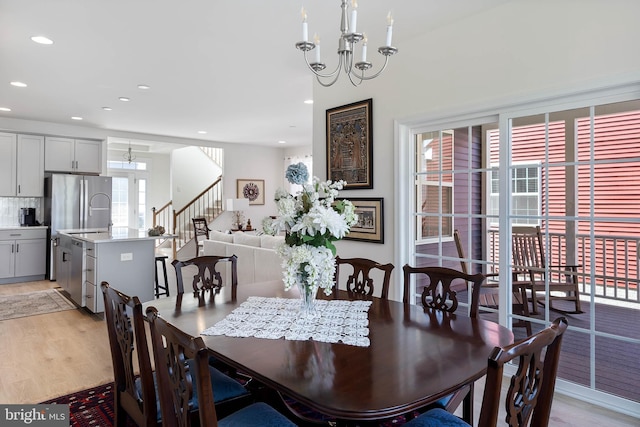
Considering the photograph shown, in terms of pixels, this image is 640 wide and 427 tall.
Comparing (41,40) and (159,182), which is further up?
(41,40)

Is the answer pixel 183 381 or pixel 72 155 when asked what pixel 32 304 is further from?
pixel 183 381

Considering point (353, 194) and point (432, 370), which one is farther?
point (353, 194)

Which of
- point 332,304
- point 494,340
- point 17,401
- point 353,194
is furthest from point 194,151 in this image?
point 494,340

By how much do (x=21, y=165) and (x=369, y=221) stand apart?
6355 millimetres

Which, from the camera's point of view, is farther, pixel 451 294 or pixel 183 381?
pixel 451 294

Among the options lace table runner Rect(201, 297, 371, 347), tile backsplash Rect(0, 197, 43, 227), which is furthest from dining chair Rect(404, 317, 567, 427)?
tile backsplash Rect(0, 197, 43, 227)

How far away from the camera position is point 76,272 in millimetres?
4938

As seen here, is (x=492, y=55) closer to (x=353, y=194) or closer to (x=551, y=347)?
(x=353, y=194)

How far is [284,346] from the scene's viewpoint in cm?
154

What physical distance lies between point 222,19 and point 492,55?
2.06 meters

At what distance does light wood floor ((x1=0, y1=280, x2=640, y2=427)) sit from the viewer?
241cm

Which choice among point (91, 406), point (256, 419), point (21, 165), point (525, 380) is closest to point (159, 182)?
point (21, 165)

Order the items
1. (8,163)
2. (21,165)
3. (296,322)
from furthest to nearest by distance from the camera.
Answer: (21,165), (8,163), (296,322)

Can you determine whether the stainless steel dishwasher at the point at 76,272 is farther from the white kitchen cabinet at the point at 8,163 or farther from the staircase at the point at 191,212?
the staircase at the point at 191,212
